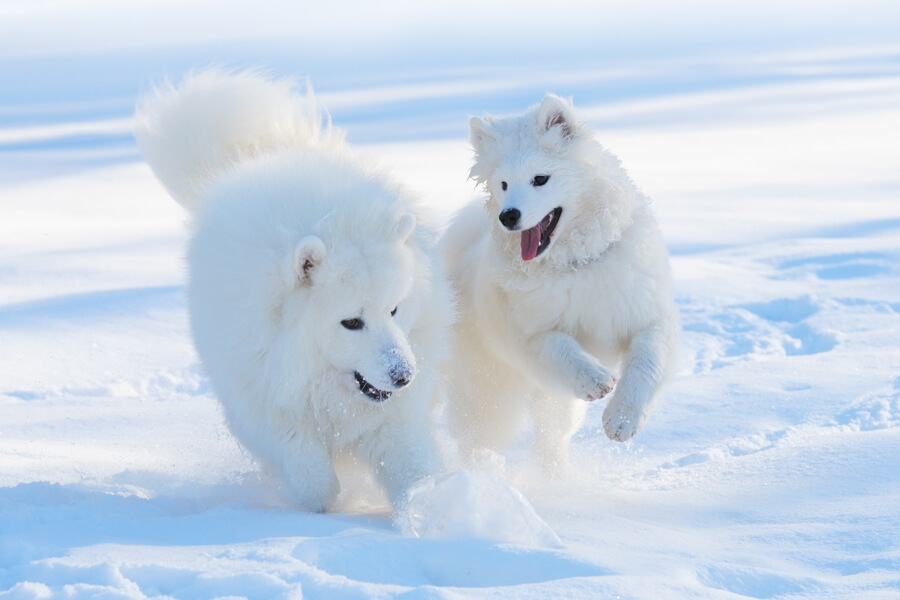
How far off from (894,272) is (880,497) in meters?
5.25

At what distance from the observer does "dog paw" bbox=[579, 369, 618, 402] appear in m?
4.41

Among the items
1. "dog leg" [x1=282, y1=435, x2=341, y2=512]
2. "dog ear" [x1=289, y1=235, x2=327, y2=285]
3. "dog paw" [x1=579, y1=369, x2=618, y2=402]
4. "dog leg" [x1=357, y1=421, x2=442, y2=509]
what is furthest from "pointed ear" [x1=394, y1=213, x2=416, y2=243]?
"dog paw" [x1=579, y1=369, x2=618, y2=402]

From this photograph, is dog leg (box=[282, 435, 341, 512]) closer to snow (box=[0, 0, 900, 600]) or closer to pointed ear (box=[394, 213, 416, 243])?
snow (box=[0, 0, 900, 600])

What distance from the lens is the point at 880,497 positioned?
413 centimetres

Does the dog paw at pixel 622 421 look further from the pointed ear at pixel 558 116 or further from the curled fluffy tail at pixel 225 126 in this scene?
the curled fluffy tail at pixel 225 126

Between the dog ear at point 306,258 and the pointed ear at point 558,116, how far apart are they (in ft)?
4.59

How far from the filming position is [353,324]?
3.93 metres

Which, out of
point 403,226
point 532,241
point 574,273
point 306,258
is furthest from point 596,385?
point 306,258

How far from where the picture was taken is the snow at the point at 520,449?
317 centimetres

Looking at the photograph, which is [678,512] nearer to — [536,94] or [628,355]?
[628,355]

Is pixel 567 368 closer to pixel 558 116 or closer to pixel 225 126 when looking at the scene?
pixel 558 116

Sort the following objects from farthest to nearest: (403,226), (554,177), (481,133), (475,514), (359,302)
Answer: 1. (481,133)
2. (554,177)
3. (403,226)
4. (359,302)
5. (475,514)

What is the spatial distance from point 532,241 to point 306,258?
1315 mm

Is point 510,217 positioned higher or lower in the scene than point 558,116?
lower
